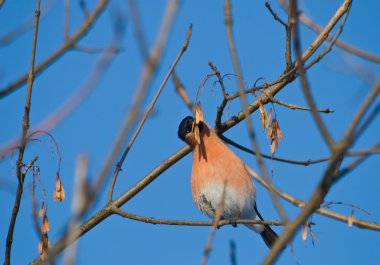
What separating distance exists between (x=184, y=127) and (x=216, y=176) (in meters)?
0.57

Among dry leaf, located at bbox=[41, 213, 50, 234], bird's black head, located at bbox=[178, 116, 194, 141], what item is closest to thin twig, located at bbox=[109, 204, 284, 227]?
dry leaf, located at bbox=[41, 213, 50, 234]

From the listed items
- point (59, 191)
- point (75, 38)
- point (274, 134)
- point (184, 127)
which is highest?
point (184, 127)

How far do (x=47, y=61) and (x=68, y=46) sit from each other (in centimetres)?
9

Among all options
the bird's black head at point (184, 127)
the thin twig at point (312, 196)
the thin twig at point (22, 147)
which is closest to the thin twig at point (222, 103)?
the bird's black head at point (184, 127)

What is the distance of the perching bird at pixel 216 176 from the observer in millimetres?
4785

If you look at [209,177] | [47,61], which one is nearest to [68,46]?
[47,61]

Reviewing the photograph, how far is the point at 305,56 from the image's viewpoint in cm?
384

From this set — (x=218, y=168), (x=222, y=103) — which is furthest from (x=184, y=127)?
(x=222, y=103)

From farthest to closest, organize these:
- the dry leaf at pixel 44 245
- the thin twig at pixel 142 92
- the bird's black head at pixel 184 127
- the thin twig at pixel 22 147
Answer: the bird's black head at pixel 184 127 → the dry leaf at pixel 44 245 → the thin twig at pixel 22 147 → the thin twig at pixel 142 92

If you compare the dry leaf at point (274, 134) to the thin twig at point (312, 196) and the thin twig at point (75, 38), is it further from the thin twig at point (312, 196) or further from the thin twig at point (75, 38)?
the thin twig at point (312, 196)

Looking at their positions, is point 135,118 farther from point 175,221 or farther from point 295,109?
point 295,109

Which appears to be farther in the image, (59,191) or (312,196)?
(59,191)

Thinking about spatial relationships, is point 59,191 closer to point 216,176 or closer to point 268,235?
point 216,176

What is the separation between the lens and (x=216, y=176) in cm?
477
